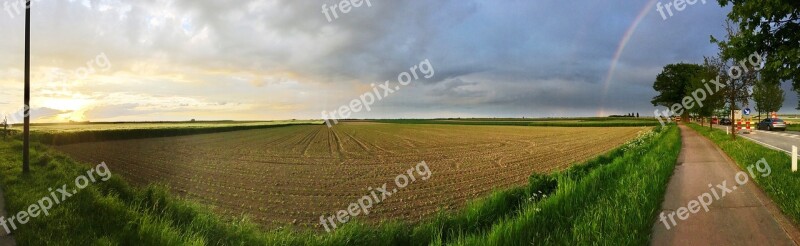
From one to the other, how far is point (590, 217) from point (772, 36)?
7336 millimetres

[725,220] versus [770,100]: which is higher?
[770,100]

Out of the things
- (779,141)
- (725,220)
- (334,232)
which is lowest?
(334,232)

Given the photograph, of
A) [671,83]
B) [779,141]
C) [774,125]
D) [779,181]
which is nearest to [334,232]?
[779,181]

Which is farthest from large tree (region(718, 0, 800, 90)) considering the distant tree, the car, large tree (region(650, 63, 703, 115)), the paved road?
large tree (region(650, 63, 703, 115))

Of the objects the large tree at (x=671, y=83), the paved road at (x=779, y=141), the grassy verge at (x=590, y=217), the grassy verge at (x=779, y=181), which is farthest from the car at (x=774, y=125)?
the grassy verge at (x=590, y=217)

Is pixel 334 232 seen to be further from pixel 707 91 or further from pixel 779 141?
pixel 707 91

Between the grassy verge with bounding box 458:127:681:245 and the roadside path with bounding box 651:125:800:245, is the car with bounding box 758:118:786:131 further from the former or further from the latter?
the grassy verge with bounding box 458:127:681:245

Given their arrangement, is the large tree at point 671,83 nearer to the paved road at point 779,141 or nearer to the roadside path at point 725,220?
the paved road at point 779,141

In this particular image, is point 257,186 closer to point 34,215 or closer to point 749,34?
point 34,215

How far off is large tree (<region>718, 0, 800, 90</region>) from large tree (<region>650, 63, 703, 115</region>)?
7334 centimetres

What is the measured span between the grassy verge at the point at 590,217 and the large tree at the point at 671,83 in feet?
253

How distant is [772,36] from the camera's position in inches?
347

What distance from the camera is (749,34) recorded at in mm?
9109

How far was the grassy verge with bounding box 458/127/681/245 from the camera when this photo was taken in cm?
477
